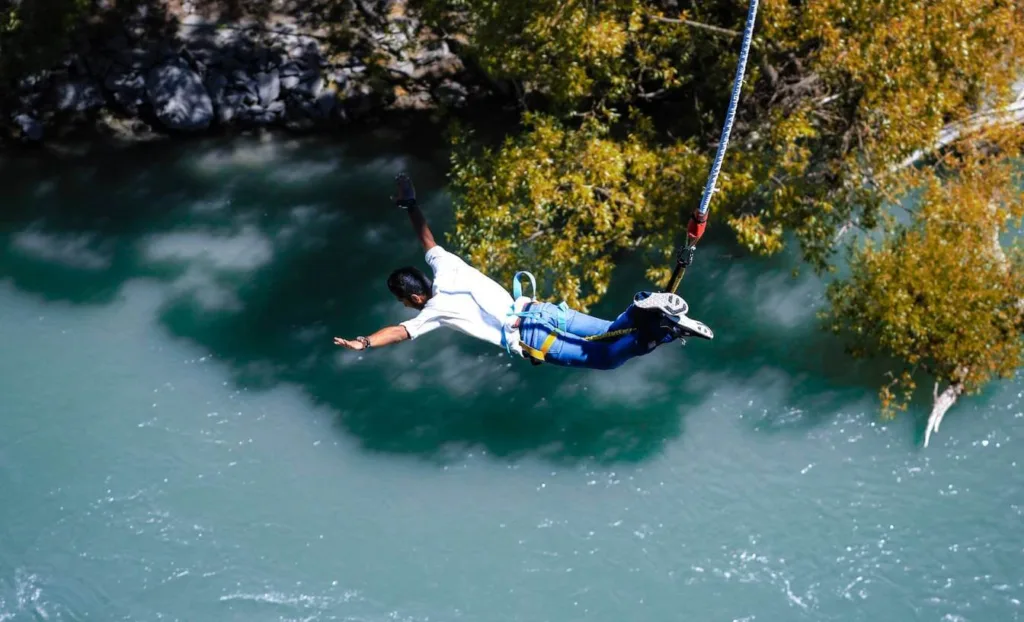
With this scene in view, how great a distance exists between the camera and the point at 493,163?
9008 millimetres

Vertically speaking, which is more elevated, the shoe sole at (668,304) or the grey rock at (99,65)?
the shoe sole at (668,304)

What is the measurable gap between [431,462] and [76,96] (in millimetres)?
5842

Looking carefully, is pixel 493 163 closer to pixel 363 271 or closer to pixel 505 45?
pixel 505 45

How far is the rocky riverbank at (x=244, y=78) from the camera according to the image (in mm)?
12625

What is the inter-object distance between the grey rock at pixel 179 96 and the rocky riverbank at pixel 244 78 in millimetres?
10

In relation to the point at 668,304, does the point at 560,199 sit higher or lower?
lower

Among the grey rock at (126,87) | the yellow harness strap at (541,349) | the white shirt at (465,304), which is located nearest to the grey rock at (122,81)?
the grey rock at (126,87)

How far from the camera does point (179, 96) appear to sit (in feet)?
41.5

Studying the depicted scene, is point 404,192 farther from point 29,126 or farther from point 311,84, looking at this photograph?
point 29,126

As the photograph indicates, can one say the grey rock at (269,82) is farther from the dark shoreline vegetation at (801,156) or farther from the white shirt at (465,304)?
the white shirt at (465,304)

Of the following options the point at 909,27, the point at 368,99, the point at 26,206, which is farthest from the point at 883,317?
the point at 26,206

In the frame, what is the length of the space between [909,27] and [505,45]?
2879 mm

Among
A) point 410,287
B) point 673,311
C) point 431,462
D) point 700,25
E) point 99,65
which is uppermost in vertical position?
point 700,25

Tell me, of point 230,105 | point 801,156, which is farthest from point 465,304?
point 230,105
